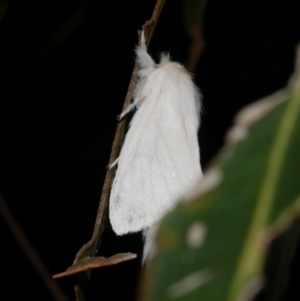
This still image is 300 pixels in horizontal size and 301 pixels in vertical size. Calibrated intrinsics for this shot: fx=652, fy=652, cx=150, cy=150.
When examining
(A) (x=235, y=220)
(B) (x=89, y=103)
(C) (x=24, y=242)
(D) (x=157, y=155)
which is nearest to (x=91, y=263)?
(A) (x=235, y=220)

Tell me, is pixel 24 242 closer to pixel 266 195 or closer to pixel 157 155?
pixel 157 155

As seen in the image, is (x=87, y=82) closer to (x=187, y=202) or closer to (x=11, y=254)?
(x=11, y=254)

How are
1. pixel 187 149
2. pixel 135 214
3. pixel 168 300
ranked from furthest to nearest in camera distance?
pixel 187 149, pixel 135 214, pixel 168 300

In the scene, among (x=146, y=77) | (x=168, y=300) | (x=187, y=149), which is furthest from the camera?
(x=146, y=77)

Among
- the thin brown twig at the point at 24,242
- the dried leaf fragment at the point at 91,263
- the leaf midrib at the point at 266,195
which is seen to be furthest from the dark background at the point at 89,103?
the leaf midrib at the point at 266,195

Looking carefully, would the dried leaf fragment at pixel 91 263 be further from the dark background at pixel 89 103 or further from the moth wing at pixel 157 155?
Result: the dark background at pixel 89 103

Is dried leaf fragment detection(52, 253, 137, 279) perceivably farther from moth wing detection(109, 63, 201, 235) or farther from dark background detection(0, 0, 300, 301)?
dark background detection(0, 0, 300, 301)

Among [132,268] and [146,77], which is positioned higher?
[146,77]

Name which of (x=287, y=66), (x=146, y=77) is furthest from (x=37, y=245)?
(x=287, y=66)
